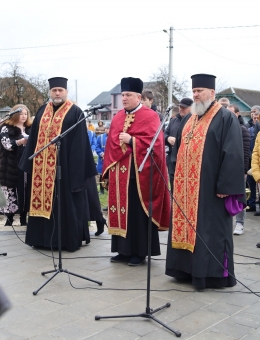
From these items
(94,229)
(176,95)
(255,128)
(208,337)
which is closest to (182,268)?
(208,337)

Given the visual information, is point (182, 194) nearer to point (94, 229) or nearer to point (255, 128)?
point (94, 229)

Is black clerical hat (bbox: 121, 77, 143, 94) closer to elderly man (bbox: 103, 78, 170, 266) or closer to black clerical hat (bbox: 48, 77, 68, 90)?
elderly man (bbox: 103, 78, 170, 266)

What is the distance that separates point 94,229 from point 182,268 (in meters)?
3.39

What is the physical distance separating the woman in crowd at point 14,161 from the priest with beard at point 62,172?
3.40 ft

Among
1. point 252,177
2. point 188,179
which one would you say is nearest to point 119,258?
point 188,179

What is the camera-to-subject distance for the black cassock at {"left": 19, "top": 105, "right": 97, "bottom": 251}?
258 inches

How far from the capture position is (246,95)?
156 ft

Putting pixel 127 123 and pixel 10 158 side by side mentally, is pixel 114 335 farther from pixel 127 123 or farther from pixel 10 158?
pixel 10 158

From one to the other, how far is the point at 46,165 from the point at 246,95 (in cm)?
4317

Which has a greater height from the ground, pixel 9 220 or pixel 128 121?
pixel 128 121

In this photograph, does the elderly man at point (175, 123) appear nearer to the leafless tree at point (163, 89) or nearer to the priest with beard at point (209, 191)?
the priest with beard at point (209, 191)

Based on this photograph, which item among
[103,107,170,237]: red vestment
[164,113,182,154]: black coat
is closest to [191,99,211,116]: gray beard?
[103,107,170,237]: red vestment

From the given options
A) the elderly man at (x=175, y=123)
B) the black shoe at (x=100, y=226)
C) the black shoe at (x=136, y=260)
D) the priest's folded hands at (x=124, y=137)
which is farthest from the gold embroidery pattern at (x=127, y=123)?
the black shoe at (x=100, y=226)

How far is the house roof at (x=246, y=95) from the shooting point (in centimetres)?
4547
